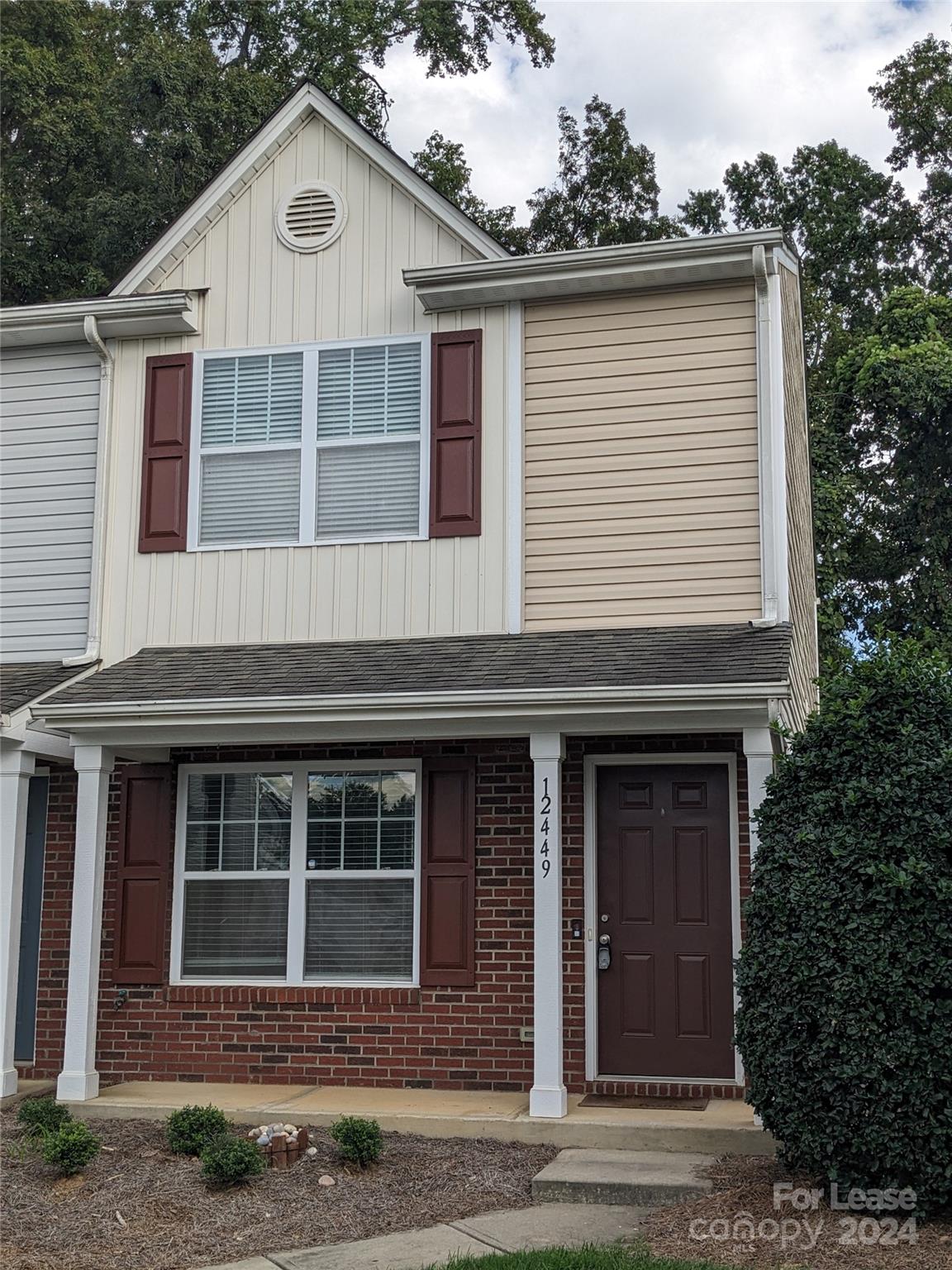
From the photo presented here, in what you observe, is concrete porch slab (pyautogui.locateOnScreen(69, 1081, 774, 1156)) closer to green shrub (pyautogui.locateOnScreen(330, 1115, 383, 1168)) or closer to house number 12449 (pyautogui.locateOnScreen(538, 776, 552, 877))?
green shrub (pyautogui.locateOnScreen(330, 1115, 383, 1168))

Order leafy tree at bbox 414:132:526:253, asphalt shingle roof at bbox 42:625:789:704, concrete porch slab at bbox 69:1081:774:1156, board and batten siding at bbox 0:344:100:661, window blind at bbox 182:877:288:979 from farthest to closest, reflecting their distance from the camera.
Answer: leafy tree at bbox 414:132:526:253 → board and batten siding at bbox 0:344:100:661 → window blind at bbox 182:877:288:979 → asphalt shingle roof at bbox 42:625:789:704 → concrete porch slab at bbox 69:1081:774:1156

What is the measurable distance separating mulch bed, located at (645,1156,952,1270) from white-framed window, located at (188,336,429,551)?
A: 5260 millimetres

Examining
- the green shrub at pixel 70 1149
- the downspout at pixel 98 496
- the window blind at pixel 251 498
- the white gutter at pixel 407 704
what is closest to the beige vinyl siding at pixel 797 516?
the white gutter at pixel 407 704

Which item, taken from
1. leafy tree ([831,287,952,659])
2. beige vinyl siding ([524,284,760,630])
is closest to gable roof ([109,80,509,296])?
beige vinyl siding ([524,284,760,630])

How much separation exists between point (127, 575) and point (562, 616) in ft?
11.5

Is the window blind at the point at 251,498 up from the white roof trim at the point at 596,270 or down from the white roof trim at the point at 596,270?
down

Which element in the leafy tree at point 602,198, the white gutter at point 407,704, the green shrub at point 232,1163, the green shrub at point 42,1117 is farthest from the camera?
the leafy tree at point 602,198

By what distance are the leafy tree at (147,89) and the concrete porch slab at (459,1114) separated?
1516 centimetres

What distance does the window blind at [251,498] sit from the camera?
10.5 metres

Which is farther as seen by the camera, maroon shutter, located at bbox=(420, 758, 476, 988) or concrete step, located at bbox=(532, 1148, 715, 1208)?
maroon shutter, located at bbox=(420, 758, 476, 988)

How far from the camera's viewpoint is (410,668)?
30.3ft

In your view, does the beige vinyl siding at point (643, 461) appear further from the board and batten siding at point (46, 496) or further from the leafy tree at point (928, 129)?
the leafy tree at point (928, 129)

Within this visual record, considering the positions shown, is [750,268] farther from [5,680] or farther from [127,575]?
[5,680]

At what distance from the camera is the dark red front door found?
352 inches
